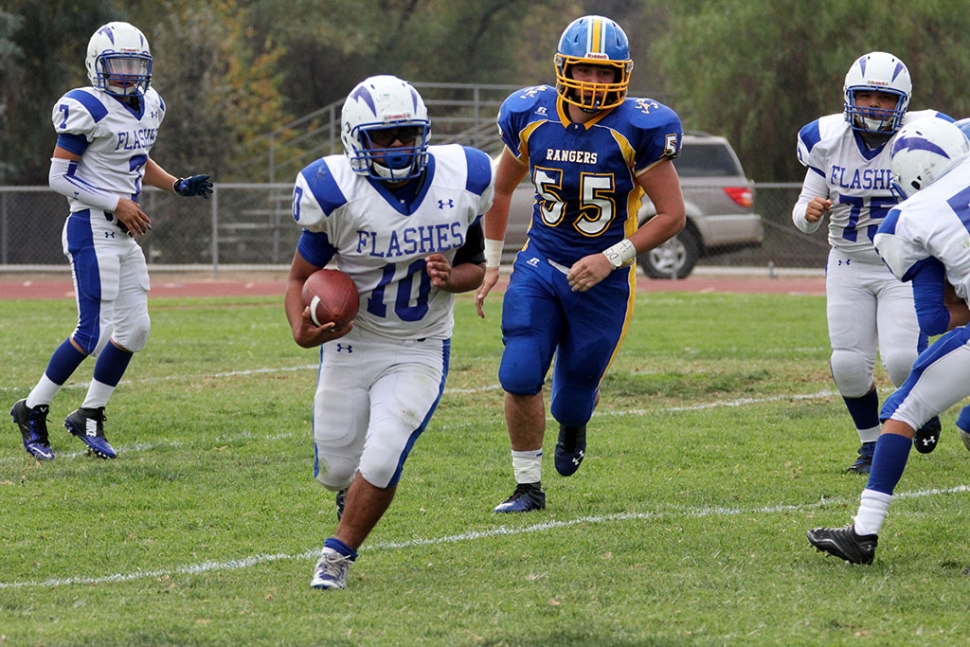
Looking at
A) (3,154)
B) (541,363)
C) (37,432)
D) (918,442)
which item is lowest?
(3,154)

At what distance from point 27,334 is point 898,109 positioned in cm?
841

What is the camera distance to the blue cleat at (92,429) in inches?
269

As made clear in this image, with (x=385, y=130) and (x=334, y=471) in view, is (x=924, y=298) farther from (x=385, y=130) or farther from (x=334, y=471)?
(x=334, y=471)

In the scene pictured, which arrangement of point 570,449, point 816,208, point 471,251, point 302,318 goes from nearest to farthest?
point 302,318, point 471,251, point 570,449, point 816,208

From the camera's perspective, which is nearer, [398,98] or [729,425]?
[398,98]

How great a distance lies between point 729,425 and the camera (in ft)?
25.1

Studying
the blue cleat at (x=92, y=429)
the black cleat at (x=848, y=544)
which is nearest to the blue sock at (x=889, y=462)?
the black cleat at (x=848, y=544)

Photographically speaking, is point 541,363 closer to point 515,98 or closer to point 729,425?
point 515,98

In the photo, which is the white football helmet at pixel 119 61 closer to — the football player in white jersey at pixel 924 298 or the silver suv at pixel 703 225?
the football player in white jersey at pixel 924 298

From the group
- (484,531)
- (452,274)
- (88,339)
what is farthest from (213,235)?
(452,274)

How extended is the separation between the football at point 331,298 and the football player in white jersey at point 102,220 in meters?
2.58

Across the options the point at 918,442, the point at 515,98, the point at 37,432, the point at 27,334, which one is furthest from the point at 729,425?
the point at 27,334

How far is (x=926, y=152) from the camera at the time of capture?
15.3ft

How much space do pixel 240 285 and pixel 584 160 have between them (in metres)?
13.7
